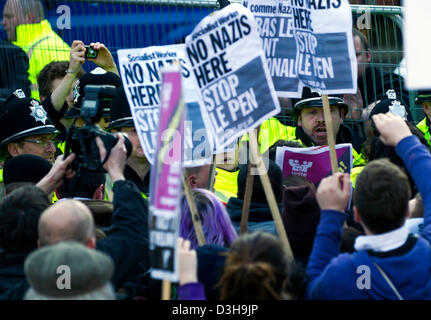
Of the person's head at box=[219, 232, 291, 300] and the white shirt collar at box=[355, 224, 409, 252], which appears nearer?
the person's head at box=[219, 232, 291, 300]

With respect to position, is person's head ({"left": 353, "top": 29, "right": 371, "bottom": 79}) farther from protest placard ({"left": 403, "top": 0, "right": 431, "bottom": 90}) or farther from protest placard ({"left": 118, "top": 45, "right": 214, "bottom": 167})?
protest placard ({"left": 403, "top": 0, "right": 431, "bottom": 90})

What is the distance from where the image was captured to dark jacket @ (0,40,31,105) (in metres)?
7.23

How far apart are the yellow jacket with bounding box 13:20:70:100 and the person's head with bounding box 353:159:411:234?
424cm

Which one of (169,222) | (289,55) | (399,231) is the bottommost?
(399,231)

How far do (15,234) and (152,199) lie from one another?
0.97 m

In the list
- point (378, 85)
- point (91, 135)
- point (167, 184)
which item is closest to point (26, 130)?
point (91, 135)

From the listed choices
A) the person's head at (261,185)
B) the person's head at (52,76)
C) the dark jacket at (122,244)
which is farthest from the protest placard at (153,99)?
the person's head at (52,76)

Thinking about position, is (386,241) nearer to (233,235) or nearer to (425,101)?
(233,235)

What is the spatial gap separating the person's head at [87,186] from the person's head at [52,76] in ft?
6.02

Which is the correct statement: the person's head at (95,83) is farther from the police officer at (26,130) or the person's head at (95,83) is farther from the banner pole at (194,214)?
the banner pole at (194,214)

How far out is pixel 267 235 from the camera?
3.48 metres

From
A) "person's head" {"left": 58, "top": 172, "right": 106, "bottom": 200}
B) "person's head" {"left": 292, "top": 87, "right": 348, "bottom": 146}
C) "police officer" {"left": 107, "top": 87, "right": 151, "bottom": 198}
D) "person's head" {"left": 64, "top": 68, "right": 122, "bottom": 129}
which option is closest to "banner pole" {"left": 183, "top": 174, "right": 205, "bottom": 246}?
"person's head" {"left": 58, "top": 172, "right": 106, "bottom": 200}
